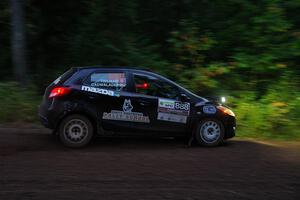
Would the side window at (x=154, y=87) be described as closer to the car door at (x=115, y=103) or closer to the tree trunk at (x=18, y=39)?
the car door at (x=115, y=103)

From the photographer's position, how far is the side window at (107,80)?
10977 millimetres

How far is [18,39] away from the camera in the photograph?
54.5 ft

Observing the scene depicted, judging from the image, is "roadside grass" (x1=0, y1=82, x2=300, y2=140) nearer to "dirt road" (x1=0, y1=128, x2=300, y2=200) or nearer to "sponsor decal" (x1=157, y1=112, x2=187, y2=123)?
"dirt road" (x1=0, y1=128, x2=300, y2=200)

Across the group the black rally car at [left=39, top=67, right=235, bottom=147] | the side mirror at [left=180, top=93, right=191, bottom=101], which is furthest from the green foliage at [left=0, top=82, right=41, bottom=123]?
the side mirror at [left=180, top=93, right=191, bottom=101]

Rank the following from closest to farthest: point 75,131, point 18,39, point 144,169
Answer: point 144,169, point 75,131, point 18,39

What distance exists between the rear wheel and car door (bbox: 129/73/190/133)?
3.77ft

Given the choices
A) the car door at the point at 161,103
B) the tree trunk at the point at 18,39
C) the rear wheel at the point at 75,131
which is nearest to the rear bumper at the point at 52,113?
the rear wheel at the point at 75,131

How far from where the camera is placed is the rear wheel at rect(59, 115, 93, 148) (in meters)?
10.9

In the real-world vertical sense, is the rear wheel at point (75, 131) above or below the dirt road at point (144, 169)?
above

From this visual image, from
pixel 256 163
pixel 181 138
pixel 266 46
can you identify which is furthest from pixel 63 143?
pixel 266 46

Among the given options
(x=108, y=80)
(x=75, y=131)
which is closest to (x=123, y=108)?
(x=108, y=80)

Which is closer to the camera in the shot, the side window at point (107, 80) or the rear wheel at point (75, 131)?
the rear wheel at point (75, 131)

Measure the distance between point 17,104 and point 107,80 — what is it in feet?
13.7

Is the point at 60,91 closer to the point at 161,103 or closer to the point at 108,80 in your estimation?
the point at 108,80
